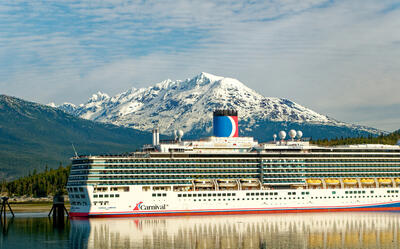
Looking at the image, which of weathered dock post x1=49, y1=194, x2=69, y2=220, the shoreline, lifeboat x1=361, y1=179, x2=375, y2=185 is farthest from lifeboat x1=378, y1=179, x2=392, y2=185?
the shoreline

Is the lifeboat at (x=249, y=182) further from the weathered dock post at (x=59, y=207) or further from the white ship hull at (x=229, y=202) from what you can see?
the weathered dock post at (x=59, y=207)

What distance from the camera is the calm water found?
226ft

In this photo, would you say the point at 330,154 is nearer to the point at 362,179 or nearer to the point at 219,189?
the point at 362,179

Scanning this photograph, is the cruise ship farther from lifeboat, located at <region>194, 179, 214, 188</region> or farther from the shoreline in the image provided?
the shoreline

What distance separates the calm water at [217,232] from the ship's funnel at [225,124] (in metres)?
17.7

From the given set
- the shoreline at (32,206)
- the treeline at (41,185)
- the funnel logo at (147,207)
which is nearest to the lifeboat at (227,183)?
the funnel logo at (147,207)

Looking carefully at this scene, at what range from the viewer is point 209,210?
94875 mm

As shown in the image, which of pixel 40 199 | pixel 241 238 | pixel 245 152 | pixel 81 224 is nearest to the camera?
pixel 241 238

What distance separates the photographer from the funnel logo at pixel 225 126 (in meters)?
107

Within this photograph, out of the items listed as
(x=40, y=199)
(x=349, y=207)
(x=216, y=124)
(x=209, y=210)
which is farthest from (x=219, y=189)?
(x=40, y=199)

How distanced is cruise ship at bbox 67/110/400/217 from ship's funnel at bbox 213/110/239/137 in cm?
17

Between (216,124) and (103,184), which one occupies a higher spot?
(216,124)

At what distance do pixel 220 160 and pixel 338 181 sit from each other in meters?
19.6

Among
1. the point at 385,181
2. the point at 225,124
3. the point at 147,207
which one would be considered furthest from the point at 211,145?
the point at 385,181
